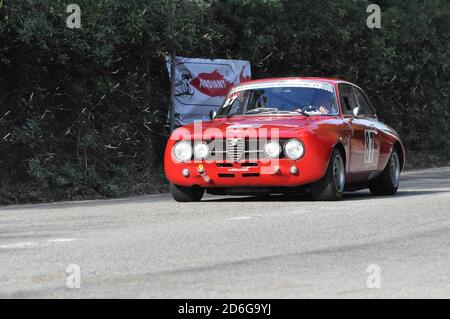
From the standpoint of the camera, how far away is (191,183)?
15680 mm

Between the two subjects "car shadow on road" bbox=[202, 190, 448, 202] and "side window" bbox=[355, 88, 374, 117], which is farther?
"side window" bbox=[355, 88, 374, 117]

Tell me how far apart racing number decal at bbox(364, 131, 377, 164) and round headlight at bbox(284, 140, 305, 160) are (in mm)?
1756

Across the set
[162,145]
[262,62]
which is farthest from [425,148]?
[162,145]

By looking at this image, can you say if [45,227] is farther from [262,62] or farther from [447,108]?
[447,108]

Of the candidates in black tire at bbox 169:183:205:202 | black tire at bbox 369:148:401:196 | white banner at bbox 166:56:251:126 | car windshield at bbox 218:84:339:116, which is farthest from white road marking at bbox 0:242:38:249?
white banner at bbox 166:56:251:126

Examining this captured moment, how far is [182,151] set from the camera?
1567 cm

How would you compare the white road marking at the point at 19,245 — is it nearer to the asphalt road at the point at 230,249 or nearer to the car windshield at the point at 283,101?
the asphalt road at the point at 230,249

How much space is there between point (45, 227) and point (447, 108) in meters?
19.8

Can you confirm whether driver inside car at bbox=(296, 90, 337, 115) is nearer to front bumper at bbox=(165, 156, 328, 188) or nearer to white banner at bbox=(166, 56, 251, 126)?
front bumper at bbox=(165, 156, 328, 188)

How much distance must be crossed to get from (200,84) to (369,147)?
6.13 meters

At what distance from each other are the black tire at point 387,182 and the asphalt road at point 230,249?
4.12 feet

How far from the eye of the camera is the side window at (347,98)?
16.9 metres

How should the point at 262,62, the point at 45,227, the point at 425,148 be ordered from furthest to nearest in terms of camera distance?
the point at 425,148, the point at 262,62, the point at 45,227

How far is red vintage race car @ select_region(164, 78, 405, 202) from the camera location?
15.2m
